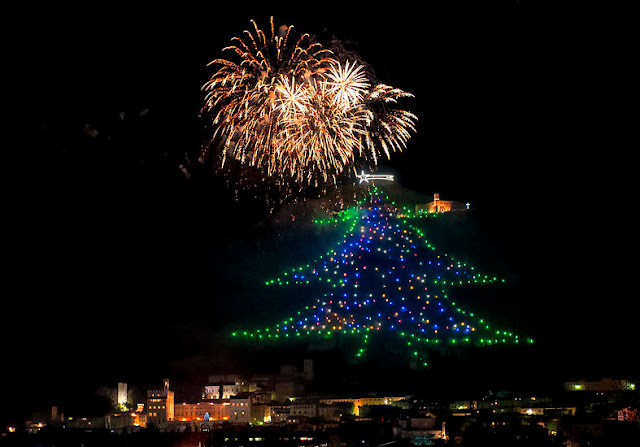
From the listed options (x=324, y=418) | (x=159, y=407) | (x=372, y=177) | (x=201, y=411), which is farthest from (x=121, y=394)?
(x=372, y=177)

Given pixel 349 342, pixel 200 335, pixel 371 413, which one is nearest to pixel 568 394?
pixel 371 413

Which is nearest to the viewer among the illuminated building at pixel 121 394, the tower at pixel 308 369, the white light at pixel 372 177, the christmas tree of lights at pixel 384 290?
the illuminated building at pixel 121 394

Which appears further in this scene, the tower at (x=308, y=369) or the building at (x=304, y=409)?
the tower at (x=308, y=369)

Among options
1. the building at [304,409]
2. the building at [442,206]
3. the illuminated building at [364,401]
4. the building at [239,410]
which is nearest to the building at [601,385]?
the illuminated building at [364,401]

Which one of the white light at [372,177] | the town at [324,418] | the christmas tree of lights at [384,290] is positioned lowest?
the town at [324,418]

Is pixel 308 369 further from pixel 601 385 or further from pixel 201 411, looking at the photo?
pixel 601 385

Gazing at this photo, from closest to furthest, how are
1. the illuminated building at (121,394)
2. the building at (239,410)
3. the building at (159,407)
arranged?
the building at (159,407), the building at (239,410), the illuminated building at (121,394)

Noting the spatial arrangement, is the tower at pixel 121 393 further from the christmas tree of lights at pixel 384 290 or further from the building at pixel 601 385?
the building at pixel 601 385

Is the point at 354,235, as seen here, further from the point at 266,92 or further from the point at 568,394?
the point at 266,92
